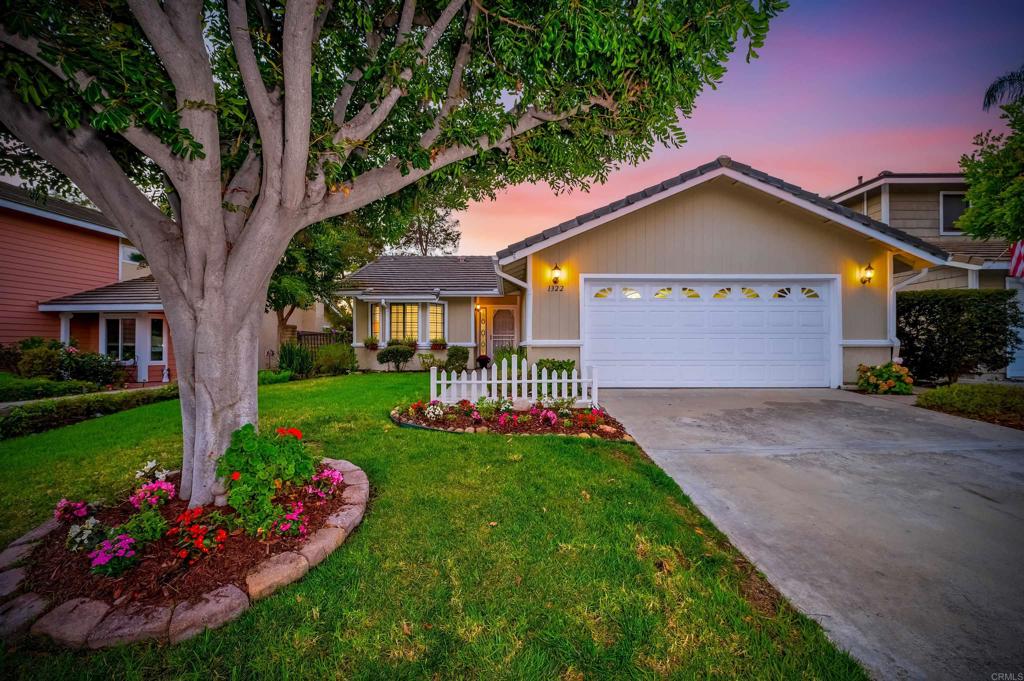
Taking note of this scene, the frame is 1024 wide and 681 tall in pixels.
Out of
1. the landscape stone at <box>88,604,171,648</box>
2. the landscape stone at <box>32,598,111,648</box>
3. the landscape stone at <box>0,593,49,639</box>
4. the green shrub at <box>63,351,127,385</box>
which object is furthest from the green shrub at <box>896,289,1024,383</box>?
the green shrub at <box>63,351,127,385</box>

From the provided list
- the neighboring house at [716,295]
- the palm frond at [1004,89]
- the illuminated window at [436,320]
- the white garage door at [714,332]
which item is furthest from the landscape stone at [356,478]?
the palm frond at [1004,89]

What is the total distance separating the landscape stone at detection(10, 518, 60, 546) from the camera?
2666 mm

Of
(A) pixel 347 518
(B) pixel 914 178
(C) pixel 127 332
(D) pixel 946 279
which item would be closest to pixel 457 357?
(C) pixel 127 332

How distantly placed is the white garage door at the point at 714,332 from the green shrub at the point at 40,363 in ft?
48.1

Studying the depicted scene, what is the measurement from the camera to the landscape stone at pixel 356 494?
3.18 m

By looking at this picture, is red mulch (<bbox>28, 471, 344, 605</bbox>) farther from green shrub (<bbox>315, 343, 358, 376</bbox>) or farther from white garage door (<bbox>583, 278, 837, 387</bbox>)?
green shrub (<bbox>315, 343, 358, 376</bbox>)

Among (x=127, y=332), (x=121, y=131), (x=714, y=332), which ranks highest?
(x=121, y=131)

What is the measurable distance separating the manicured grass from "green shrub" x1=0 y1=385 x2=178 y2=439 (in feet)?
50.5

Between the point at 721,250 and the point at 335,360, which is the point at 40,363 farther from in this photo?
the point at 721,250

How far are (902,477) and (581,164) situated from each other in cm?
480

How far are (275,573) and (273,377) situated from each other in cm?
1156

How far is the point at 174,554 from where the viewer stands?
2396mm

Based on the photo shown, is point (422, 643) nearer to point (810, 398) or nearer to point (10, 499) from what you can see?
point (10, 499)

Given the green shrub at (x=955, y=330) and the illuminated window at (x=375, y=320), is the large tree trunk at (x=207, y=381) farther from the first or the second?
the green shrub at (x=955, y=330)
